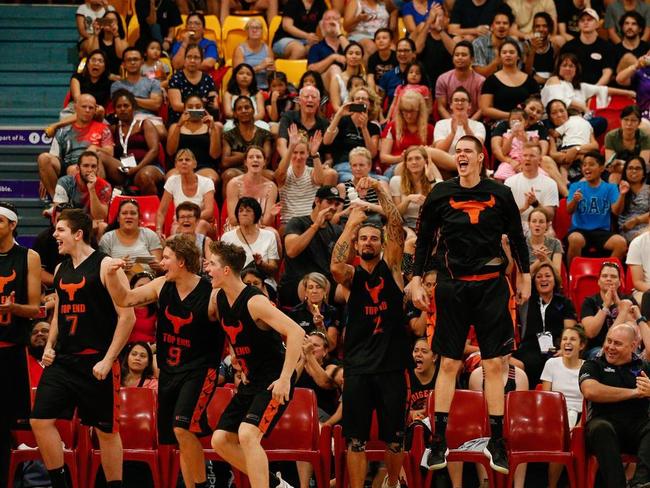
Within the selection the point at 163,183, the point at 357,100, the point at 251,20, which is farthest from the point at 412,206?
the point at 251,20

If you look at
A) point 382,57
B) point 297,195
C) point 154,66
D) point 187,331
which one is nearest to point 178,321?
point 187,331

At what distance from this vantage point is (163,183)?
45.2ft

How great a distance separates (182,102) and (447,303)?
652 centimetres

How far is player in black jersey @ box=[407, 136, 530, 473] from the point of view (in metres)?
8.90

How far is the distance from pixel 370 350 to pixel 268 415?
1214 mm

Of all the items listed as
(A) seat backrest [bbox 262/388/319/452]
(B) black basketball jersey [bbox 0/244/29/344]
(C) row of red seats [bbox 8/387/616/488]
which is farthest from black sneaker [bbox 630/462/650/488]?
(B) black basketball jersey [bbox 0/244/29/344]

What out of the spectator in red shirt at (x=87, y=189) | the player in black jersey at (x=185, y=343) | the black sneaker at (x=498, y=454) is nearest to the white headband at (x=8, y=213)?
the player in black jersey at (x=185, y=343)

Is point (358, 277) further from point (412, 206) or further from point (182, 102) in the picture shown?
point (182, 102)

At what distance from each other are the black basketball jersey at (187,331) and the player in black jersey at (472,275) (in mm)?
1553

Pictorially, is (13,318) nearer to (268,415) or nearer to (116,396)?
(116,396)

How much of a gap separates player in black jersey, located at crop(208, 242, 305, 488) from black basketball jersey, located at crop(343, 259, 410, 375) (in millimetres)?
800

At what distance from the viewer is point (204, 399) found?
9.20 m

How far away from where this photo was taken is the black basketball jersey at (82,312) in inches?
366

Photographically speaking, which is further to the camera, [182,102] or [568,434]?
[182,102]
